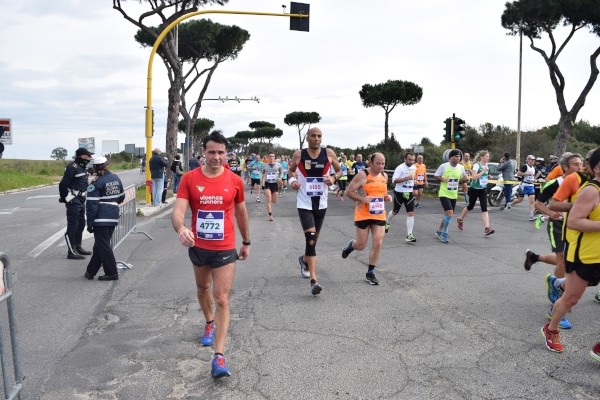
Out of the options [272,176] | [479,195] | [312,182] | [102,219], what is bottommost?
[102,219]

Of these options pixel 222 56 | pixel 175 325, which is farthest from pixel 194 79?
pixel 175 325

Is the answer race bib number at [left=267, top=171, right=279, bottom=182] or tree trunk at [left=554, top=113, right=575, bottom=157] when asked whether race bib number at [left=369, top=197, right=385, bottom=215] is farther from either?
tree trunk at [left=554, top=113, right=575, bottom=157]

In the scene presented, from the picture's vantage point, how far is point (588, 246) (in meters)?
4.20

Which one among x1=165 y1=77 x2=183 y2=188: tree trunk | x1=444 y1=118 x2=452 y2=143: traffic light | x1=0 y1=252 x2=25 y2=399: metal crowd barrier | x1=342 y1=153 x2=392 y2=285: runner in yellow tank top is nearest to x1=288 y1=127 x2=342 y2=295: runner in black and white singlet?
x1=342 y1=153 x2=392 y2=285: runner in yellow tank top

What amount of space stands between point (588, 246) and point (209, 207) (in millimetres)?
2946

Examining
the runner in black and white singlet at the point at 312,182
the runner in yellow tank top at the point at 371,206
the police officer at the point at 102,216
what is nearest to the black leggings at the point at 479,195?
the runner in yellow tank top at the point at 371,206

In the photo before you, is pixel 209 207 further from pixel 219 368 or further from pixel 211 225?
pixel 219 368

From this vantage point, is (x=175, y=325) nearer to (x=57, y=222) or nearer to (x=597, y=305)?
(x=597, y=305)

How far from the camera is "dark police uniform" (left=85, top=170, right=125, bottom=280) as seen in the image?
706 centimetres

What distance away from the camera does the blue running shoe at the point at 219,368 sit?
12.7 ft

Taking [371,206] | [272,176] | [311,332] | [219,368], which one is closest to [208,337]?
[219,368]

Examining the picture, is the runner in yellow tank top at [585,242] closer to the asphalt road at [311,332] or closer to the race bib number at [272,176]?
the asphalt road at [311,332]

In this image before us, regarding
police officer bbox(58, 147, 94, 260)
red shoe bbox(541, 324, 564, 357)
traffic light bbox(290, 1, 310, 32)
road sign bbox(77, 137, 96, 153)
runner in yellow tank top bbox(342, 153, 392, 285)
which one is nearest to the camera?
red shoe bbox(541, 324, 564, 357)

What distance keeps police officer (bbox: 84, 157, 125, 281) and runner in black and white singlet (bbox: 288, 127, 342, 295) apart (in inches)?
95.6
